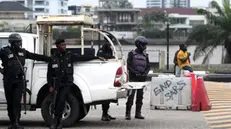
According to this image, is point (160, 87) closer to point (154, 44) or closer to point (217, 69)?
point (217, 69)

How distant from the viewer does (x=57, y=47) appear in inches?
409

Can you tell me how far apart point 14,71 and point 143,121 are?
10.3 feet

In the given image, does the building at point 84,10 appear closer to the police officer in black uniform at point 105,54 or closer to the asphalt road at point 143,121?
the police officer in black uniform at point 105,54

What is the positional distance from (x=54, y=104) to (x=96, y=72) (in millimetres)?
1072

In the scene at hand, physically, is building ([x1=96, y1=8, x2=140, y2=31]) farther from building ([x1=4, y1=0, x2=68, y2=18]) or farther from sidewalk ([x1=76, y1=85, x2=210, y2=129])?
sidewalk ([x1=76, y1=85, x2=210, y2=129])

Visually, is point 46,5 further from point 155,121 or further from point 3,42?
point 3,42

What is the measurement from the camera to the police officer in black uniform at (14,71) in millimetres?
10297

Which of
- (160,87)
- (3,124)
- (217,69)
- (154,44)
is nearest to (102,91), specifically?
(3,124)

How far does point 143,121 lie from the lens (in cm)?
1195

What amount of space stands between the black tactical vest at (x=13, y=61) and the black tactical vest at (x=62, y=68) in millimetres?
619

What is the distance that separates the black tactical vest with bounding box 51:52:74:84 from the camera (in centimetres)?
1019

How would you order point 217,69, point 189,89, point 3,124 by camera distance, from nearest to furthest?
point 3,124 < point 189,89 < point 217,69

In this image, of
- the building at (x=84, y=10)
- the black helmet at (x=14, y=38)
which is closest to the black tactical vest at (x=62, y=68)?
the black helmet at (x=14, y=38)

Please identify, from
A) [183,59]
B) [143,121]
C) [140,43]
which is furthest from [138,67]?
[183,59]
